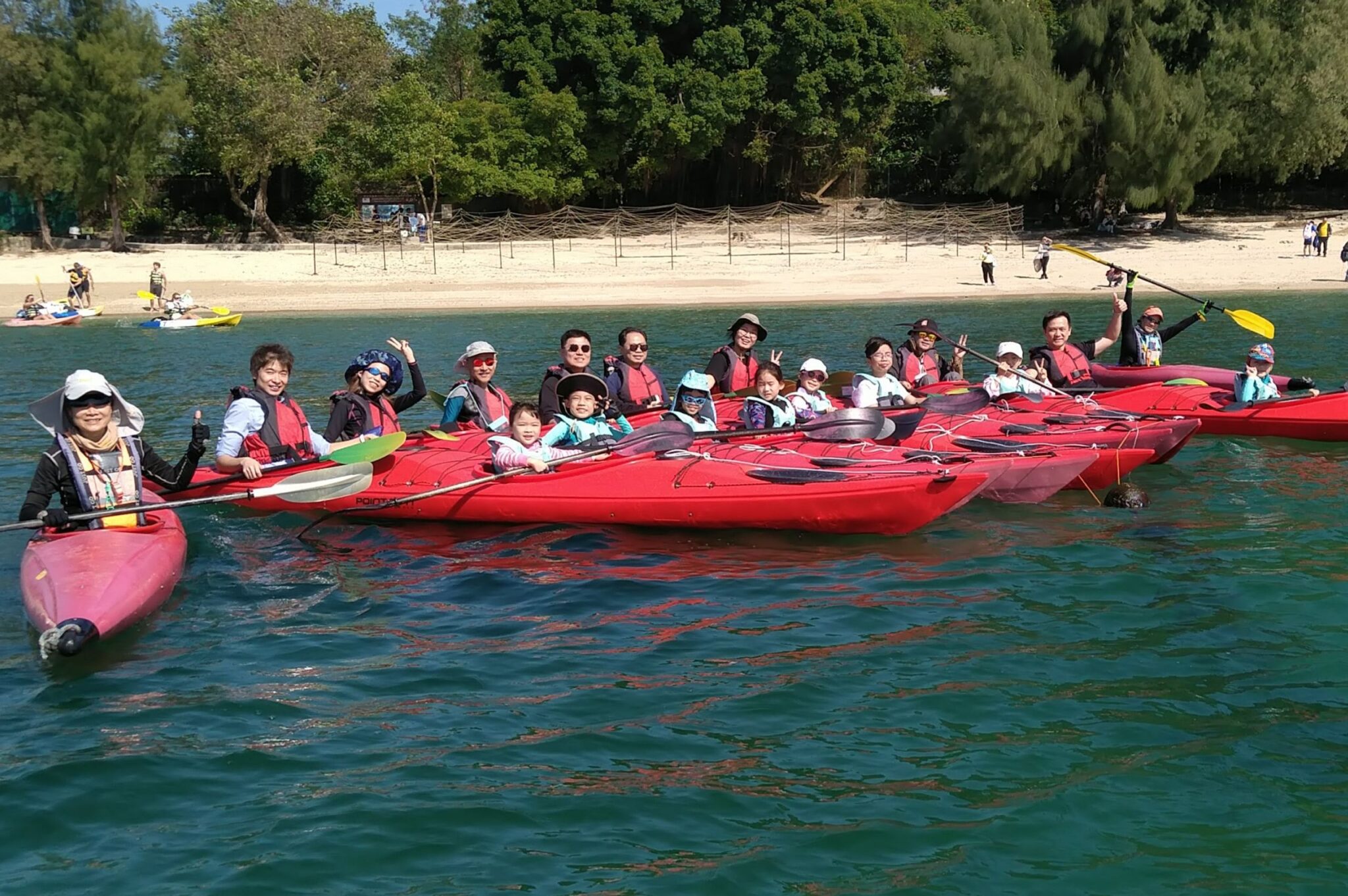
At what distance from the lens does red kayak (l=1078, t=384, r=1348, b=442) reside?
39.0ft

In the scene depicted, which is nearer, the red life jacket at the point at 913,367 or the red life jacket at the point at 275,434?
the red life jacket at the point at 275,434

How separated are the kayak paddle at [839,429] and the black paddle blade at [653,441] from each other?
14 centimetres

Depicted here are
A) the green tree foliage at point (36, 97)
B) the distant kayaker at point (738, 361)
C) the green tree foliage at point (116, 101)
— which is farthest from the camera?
the green tree foliage at point (116, 101)

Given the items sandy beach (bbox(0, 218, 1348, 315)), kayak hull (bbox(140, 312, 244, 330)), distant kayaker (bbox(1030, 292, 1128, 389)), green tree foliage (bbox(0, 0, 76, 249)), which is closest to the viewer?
distant kayaker (bbox(1030, 292, 1128, 389))

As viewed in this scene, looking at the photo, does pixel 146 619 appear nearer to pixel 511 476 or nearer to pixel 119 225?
pixel 511 476

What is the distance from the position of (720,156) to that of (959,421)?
3365 centimetres

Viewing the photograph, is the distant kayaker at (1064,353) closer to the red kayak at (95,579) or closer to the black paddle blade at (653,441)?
the black paddle blade at (653,441)

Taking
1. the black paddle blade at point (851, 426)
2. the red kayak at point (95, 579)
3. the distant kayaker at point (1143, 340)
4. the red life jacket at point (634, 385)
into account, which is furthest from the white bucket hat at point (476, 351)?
the distant kayaker at point (1143, 340)

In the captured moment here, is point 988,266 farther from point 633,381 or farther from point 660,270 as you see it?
point 633,381

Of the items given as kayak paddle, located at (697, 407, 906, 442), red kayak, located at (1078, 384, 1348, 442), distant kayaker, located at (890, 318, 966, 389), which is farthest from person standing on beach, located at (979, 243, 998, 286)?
kayak paddle, located at (697, 407, 906, 442)

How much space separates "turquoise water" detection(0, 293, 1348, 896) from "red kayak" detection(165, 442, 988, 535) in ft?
0.49

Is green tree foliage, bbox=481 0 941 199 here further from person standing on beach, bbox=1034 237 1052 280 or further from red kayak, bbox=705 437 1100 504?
red kayak, bbox=705 437 1100 504

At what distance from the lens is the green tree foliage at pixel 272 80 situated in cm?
3606

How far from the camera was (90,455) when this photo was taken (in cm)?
791
